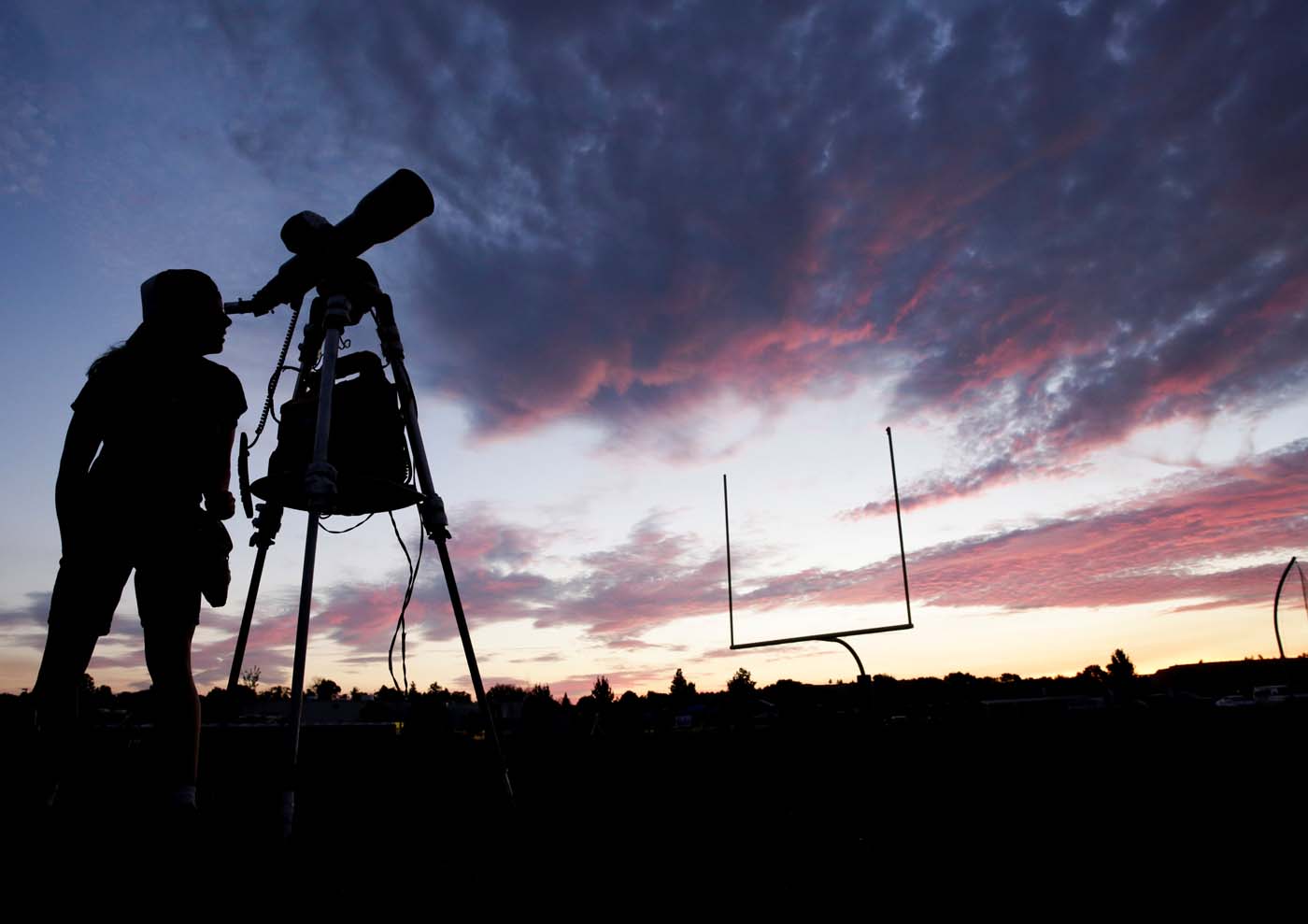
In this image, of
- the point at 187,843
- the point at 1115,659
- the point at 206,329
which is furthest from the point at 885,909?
the point at 1115,659

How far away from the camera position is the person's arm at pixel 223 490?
274 centimetres

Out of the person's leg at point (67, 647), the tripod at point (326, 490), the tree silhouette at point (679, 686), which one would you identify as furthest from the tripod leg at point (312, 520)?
the tree silhouette at point (679, 686)

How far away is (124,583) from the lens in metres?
2.60

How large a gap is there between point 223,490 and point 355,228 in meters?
1.35

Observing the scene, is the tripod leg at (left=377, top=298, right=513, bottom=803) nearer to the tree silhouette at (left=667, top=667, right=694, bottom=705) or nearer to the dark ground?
the dark ground

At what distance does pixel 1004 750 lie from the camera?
21.0ft

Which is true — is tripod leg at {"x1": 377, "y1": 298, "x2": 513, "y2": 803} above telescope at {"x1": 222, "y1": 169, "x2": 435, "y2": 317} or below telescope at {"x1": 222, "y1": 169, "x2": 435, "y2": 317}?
below

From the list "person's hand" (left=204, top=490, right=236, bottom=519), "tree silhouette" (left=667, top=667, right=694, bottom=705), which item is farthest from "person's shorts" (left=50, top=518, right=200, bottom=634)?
"tree silhouette" (left=667, top=667, right=694, bottom=705)

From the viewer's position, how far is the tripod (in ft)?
8.30

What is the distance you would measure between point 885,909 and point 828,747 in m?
5.63

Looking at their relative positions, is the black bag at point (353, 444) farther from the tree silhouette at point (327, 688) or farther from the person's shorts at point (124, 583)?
the tree silhouette at point (327, 688)

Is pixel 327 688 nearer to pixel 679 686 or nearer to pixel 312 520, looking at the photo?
pixel 679 686

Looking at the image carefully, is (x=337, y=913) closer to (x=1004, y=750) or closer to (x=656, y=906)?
(x=656, y=906)

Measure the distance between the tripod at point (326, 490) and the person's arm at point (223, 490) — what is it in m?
0.30
